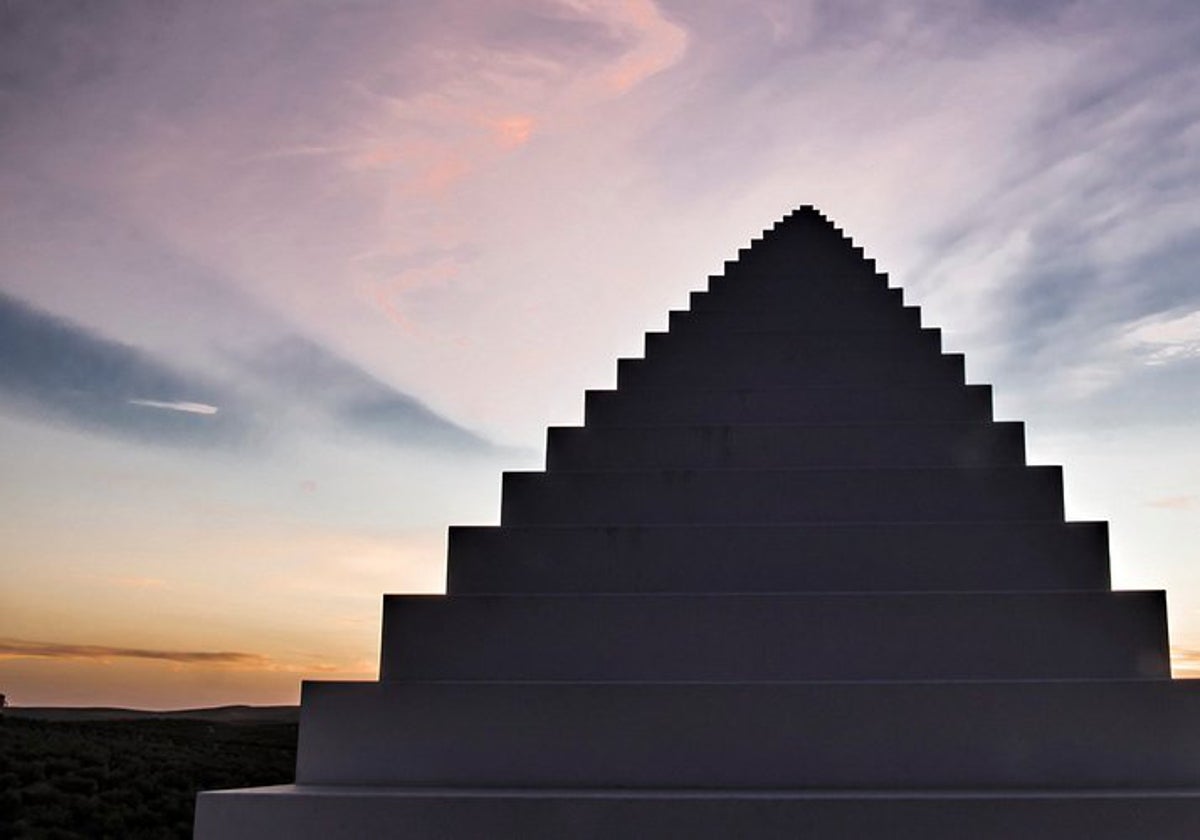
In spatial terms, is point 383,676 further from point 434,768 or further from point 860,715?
point 860,715

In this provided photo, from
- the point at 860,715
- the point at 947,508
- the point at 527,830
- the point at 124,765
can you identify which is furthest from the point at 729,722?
the point at 124,765

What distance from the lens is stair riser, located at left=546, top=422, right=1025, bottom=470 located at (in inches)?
364

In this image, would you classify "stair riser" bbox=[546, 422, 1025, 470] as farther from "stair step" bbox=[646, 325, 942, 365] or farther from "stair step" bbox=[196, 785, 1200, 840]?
"stair step" bbox=[196, 785, 1200, 840]

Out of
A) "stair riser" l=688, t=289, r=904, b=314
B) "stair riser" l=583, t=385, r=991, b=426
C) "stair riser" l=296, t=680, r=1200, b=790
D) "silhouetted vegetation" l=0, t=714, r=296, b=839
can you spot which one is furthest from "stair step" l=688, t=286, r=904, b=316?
"silhouetted vegetation" l=0, t=714, r=296, b=839

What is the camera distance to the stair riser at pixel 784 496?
28.7 ft

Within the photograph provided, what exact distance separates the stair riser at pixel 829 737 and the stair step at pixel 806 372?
11.6ft

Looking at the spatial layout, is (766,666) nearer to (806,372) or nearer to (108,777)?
(806,372)

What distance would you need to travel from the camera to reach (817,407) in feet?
32.2

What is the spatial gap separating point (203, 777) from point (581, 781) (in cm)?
2002

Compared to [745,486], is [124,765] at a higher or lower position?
lower

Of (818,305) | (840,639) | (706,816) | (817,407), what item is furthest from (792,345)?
(706,816)

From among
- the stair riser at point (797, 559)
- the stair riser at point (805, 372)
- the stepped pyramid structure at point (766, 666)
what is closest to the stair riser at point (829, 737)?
the stepped pyramid structure at point (766, 666)

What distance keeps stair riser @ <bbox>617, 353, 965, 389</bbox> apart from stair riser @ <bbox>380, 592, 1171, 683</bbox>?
279 centimetres

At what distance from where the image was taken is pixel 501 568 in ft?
27.9
